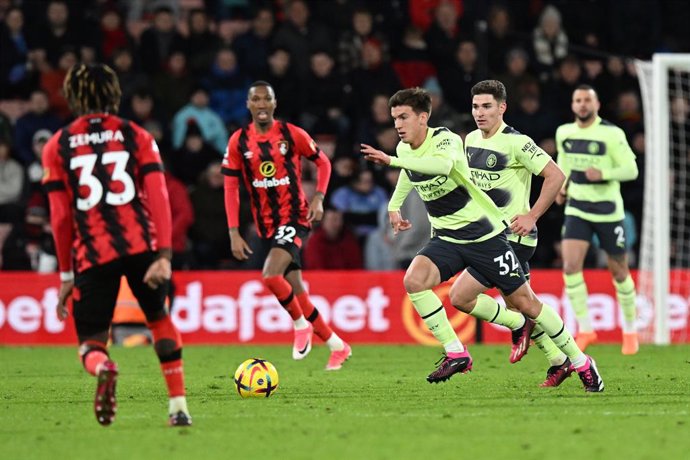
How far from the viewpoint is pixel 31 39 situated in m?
18.5

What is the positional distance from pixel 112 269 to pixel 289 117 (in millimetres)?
11246

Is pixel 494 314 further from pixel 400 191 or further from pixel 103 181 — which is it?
pixel 103 181

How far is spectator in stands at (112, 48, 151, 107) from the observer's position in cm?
1797

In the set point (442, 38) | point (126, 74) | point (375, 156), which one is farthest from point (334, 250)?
point (375, 156)

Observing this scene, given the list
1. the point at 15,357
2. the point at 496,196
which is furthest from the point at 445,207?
the point at 15,357

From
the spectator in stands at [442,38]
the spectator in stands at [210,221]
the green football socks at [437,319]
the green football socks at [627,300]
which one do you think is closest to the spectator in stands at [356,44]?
the spectator in stands at [442,38]

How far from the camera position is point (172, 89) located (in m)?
18.3

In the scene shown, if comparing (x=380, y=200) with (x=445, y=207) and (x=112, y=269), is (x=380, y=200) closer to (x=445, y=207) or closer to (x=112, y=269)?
(x=445, y=207)

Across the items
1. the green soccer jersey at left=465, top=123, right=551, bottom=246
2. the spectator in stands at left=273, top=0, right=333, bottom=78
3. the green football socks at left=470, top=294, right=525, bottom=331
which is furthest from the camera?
the spectator in stands at left=273, top=0, right=333, bottom=78

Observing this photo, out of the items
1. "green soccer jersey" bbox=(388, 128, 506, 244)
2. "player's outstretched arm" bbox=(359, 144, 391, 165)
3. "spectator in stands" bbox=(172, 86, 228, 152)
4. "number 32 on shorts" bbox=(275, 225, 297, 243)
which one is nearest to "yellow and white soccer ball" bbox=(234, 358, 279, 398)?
"green soccer jersey" bbox=(388, 128, 506, 244)

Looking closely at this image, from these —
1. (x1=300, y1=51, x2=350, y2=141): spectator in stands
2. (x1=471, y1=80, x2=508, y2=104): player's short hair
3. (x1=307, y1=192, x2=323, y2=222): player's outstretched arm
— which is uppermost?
(x1=300, y1=51, x2=350, y2=141): spectator in stands

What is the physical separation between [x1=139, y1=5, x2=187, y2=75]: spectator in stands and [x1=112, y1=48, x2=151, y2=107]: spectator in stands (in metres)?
0.35

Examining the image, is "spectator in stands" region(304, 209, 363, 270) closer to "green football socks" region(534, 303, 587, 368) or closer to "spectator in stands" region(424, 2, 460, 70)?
"spectator in stands" region(424, 2, 460, 70)

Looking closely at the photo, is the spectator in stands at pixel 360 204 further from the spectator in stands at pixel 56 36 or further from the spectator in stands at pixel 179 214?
the spectator in stands at pixel 56 36
